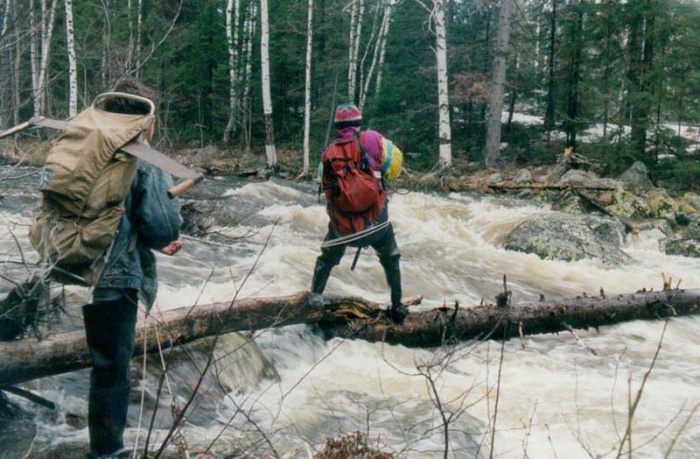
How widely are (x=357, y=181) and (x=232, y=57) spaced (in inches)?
912

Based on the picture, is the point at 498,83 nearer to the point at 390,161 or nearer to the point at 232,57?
the point at 232,57

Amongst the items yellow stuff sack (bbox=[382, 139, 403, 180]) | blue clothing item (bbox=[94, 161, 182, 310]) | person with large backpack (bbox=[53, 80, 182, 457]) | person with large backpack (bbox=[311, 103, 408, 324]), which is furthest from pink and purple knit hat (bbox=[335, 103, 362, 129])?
blue clothing item (bbox=[94, 161, 182, 310])

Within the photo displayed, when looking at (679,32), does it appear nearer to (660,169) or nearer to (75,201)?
(660,169)

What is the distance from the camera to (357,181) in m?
5.14

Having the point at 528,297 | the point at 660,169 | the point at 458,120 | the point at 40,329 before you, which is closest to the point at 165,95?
the point at 458,120

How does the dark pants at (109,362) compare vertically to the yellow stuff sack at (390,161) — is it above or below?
below

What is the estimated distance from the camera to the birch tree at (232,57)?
26642 millimetres

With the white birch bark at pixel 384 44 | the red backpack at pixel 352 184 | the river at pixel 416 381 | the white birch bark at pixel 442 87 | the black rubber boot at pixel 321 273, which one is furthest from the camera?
the white birch bark at pixel 384 44

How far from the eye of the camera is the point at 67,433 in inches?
140

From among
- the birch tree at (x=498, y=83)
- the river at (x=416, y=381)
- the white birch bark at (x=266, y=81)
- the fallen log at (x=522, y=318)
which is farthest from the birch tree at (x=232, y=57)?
the fallen log at (x=522, y=318)

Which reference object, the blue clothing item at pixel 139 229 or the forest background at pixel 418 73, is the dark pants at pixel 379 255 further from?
the forest background at pixel 418 73

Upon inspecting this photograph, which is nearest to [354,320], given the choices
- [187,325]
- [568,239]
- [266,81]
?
[187,325]

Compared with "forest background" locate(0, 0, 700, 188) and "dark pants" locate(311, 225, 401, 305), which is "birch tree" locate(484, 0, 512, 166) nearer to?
"forest background" locate(0, 0, 700, 188)

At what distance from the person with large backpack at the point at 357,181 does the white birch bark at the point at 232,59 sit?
2221 cm
